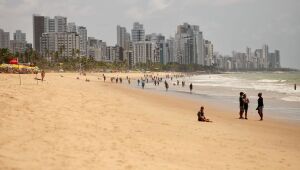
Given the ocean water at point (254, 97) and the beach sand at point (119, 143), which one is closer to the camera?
the beach sand at point (119, 143)

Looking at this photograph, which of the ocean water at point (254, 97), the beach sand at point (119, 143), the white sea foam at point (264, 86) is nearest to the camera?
the beach sand at point (119, 143)

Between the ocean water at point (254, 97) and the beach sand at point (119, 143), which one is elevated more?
the beach sand at point (119, 143)

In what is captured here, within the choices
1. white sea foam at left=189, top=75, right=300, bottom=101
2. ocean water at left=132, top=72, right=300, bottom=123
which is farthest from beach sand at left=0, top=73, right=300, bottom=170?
white sea foam at left=189, top=75, right=300, bottom=101

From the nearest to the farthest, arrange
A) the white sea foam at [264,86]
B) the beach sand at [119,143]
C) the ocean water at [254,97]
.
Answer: the beach sand at [119,143] < the ocean water at [254,97] < the white sea foam at [264,86]

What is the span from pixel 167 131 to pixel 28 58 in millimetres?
142433

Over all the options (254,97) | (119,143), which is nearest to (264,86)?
(254,97)

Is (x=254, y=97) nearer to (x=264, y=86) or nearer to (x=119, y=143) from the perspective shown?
(x=264, y=86)

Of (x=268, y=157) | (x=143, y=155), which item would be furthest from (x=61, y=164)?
(x=268, y=157)

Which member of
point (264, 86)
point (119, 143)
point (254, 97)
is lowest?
point (254, 97)

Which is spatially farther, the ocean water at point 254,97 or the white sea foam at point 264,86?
the white sea foam at point 264,86

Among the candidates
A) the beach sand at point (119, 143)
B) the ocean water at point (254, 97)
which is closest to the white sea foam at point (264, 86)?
the ocean water at point (254, 97)

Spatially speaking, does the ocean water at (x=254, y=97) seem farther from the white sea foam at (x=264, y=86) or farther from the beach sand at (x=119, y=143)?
the beach sand at (x=119, y=143)

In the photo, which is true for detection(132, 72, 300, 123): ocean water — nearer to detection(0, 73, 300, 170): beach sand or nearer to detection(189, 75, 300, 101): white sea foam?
detection(189, 75, 300, 101): white sea foam

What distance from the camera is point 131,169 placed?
7918 mm
